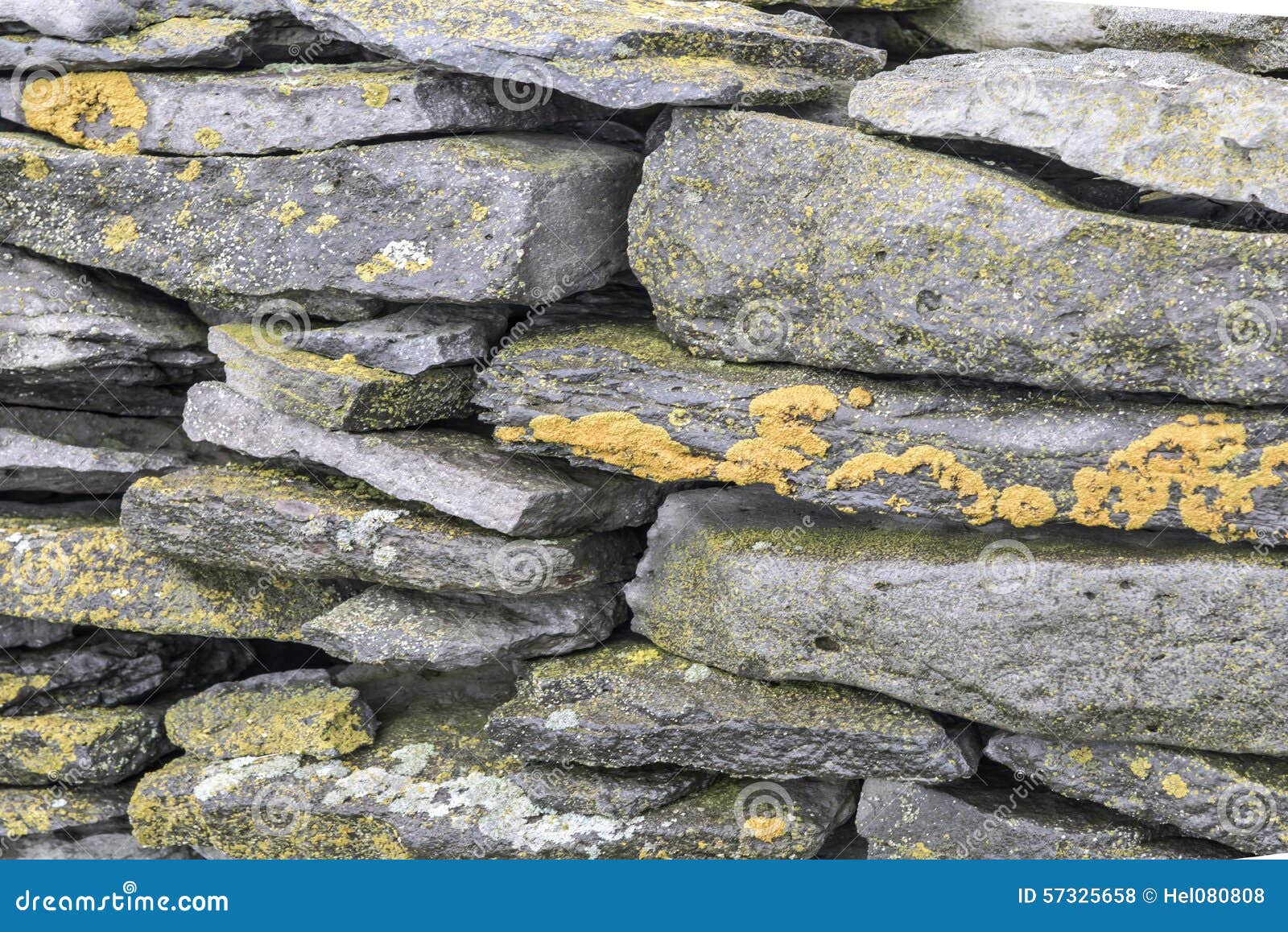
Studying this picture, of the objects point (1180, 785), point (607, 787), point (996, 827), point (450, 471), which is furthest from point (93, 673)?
point (1180, 785)

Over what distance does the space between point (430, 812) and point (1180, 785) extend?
3860 mm

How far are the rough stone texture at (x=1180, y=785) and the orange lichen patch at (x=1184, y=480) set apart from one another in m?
1.20

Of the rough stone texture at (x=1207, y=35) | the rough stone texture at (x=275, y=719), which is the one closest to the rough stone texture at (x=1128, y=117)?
the rough stone texture at (x=1207, y=35)

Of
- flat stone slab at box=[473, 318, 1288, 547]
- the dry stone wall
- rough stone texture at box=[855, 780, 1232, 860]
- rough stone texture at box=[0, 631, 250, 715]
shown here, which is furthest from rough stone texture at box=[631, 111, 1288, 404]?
rough stone texture at box=[0, 631, 250, 715]

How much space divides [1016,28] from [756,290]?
6.70 feet

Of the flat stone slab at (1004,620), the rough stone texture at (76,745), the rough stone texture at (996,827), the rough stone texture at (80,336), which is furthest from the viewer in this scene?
the rough stone texture at (76,745)

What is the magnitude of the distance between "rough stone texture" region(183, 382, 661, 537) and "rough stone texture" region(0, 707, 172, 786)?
75.0 inches

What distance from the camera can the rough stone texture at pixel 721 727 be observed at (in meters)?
5.94

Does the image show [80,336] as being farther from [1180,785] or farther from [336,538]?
[1180,785]

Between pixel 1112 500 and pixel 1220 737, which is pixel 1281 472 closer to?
pixel 1112 500

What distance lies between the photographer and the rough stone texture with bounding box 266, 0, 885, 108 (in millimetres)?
5406

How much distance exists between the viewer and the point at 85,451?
6.75 m

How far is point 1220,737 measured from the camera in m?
Result: 5.52

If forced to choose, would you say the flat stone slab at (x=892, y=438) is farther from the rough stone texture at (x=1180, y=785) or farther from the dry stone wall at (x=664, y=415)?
the rough stone texture at (x=1180, y=785)
